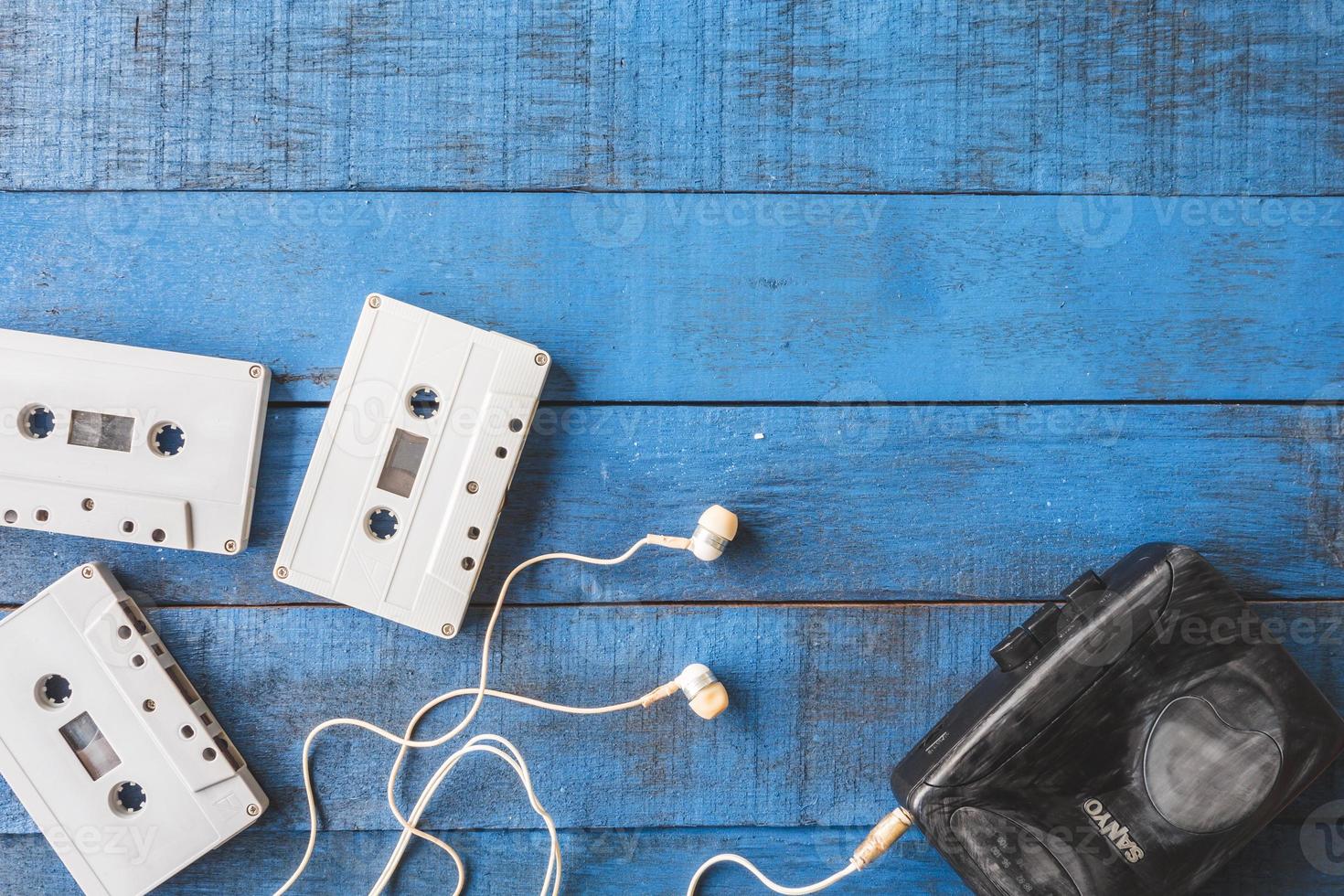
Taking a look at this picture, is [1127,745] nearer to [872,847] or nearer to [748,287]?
[872,847]

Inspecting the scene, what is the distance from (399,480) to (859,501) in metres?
0.48

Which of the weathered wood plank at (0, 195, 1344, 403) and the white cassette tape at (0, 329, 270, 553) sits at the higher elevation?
the weathered wood plank at (0, 195, 1344, 403)

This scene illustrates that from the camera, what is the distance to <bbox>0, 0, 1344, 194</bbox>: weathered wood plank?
0.95 m

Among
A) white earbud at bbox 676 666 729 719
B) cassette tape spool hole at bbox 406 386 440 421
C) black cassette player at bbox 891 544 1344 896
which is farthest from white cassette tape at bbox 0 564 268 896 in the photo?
black cassette player at bbox 891 544 1344 896

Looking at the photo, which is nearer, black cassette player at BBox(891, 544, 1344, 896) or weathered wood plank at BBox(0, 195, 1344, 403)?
black cassette player at BBox(891, 544, 1344, 896)

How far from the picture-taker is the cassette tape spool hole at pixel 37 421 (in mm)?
928

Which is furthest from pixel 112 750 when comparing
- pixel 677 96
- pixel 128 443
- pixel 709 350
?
pixel 677 96

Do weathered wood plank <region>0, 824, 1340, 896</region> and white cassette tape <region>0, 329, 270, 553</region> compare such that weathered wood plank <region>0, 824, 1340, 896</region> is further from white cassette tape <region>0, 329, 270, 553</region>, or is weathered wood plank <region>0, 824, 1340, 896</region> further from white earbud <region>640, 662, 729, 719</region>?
white cassette tape <region>0, 329, 270, 553</region>

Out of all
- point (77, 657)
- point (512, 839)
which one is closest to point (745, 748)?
point (512, 839)

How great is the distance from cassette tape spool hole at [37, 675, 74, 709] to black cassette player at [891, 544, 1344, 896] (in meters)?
0.88

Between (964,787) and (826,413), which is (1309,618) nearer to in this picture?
(964,787)

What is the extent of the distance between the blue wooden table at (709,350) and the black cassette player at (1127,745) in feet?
0.30

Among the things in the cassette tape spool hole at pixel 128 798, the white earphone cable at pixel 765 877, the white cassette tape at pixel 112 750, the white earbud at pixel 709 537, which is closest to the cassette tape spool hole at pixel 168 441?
the white cassette tape at pixel 112 750

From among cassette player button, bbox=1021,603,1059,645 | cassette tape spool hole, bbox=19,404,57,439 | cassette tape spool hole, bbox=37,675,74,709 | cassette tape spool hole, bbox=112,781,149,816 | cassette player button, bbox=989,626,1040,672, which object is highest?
cassette tape spool hole, bbox=19,404,57,439
